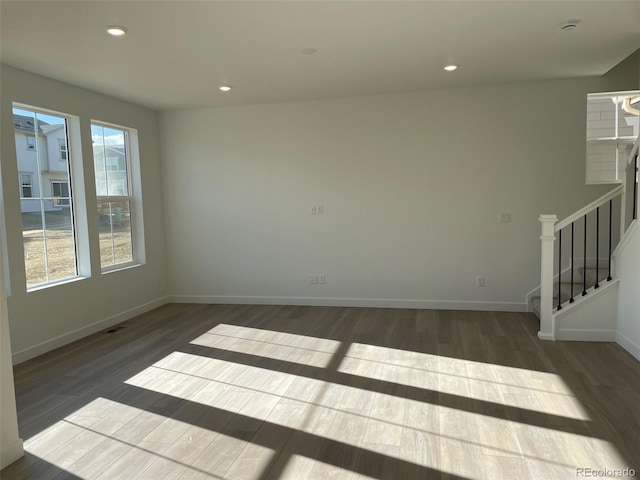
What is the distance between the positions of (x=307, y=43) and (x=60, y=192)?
2.91 metres

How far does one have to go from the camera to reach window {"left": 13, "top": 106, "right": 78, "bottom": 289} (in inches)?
163

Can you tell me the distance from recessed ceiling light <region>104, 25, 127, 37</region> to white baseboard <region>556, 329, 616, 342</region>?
441cm

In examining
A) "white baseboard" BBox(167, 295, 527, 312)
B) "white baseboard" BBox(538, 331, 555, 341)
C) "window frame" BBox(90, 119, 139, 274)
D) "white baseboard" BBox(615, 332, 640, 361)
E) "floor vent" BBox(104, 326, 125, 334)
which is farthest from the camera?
"window frame" BBox(90, 119, 139, 274)

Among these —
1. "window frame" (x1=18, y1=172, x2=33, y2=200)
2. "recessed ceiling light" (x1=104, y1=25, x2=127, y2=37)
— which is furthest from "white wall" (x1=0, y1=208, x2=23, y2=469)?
"window frame" (x1=18, y1=172, x2=33, y2=200)

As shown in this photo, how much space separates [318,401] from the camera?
10.2ft

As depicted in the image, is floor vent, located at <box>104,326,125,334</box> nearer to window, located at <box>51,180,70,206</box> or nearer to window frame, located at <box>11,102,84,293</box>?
window frame, located at <box>11,102,84,293</box>

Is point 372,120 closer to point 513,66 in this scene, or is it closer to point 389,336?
point 513,66

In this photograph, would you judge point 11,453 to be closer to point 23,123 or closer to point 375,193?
point 23,123

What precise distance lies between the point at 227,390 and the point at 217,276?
118 inches

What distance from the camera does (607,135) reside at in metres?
5.10

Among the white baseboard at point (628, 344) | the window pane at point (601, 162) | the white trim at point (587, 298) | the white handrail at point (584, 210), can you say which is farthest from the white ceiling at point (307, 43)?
the white baseboard at point (628, 344)

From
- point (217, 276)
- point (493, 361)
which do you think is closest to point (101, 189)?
point (217, 276)

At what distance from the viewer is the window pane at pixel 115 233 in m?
5.19

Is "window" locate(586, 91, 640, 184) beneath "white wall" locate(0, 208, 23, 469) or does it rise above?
above
